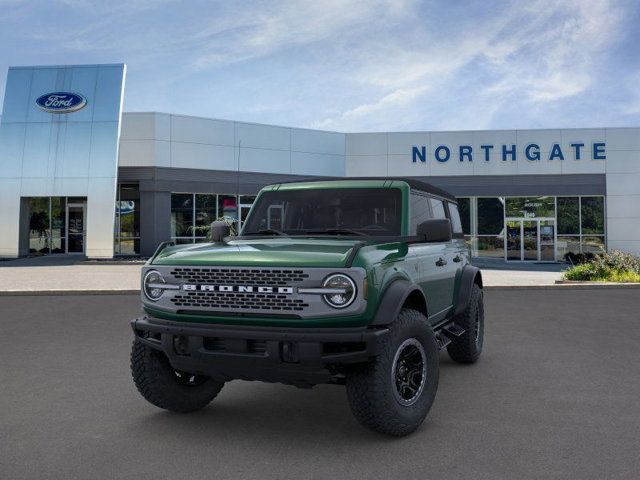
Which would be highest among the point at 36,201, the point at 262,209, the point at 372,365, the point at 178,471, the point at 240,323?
the point at 36,201

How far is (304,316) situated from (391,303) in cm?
64

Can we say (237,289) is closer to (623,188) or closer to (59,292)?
(59,292)

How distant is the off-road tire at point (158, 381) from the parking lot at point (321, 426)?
0.14 m

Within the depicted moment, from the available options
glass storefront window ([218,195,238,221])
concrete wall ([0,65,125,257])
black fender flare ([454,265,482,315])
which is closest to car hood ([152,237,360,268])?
black fender flare ([454,265,482,315])

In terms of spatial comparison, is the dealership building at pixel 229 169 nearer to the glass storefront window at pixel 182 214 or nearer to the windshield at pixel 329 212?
the glass storefront window at pixel 182 214

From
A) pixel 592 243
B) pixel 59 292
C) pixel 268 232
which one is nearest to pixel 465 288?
pixel 268 232

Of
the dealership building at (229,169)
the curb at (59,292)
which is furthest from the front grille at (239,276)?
the dealership building at (229,169)

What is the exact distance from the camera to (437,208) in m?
6.36

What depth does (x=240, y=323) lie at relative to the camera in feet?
13.5

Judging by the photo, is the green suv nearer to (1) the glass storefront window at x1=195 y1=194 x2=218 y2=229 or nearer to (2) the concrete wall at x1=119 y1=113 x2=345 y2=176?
(2) the concrete wall at x1=119 y1=113 x2=345 y2=176

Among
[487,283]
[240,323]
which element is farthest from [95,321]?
[487,283]

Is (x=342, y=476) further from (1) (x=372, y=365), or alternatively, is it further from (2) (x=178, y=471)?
(2) (x=178, y=471)

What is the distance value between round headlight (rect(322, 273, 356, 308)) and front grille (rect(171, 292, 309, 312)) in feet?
0.56

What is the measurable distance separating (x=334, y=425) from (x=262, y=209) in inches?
85.3
